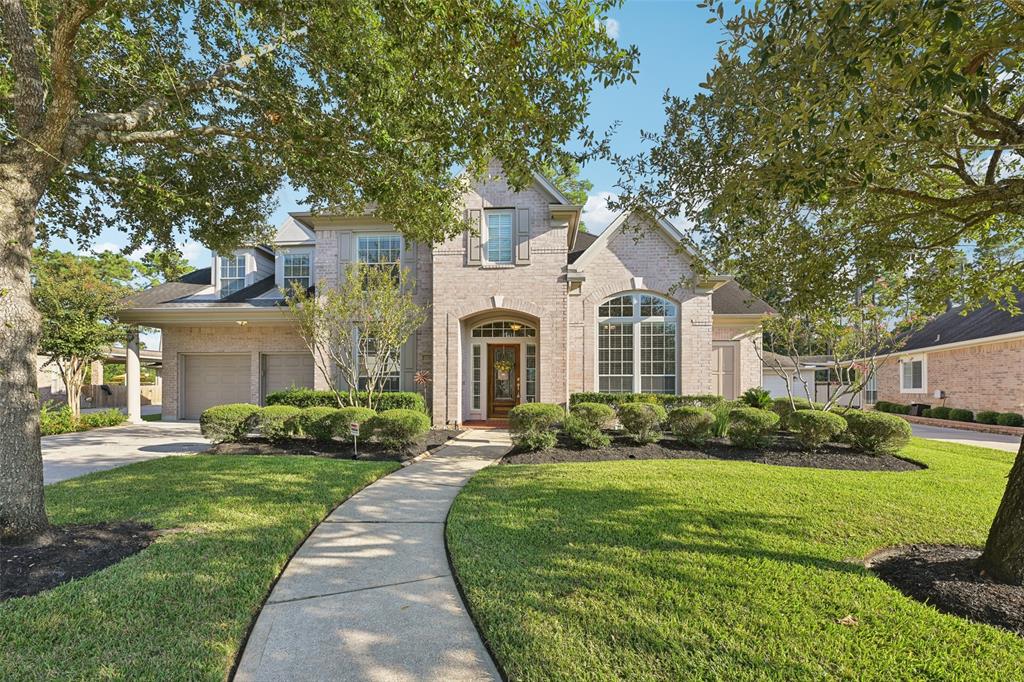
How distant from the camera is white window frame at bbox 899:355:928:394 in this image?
20156mm

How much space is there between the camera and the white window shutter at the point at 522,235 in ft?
41.3

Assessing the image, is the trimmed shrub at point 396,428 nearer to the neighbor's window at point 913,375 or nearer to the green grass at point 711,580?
the green grass at point 711,580

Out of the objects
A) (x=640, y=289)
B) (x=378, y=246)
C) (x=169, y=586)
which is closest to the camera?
(x=169, y=586)

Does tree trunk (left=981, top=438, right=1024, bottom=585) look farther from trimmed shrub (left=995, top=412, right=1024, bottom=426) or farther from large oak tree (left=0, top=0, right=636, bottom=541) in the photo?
trimmed shrub (left=995, top=412, right=1024, bottom=426)

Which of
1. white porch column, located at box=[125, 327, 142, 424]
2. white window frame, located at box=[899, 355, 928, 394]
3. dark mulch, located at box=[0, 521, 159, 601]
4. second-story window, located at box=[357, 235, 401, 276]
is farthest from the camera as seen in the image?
white window frame, located at box=[899, 355, 928, 394]

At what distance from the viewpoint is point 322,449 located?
945 cm

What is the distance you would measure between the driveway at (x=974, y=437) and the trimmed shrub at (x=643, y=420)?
806 centimetres

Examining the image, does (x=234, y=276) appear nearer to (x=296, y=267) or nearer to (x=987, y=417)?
(x=296, y=267)

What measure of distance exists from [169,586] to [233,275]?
14933 millimetres

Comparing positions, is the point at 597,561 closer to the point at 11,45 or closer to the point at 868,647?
the point at 868,647

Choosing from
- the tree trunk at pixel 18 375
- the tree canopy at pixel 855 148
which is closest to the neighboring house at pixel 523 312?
the tree canopy at pixel 855 148

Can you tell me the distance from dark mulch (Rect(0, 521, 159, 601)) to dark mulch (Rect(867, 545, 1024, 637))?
6.54m

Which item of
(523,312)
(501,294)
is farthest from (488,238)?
(523,312)

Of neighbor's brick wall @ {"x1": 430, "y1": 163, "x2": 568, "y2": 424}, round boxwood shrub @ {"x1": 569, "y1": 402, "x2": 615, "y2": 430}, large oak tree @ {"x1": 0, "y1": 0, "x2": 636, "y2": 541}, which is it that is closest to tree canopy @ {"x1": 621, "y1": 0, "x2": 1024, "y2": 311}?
large oak tree @ {"x1": 0, "y1": 0, "x2": 636, "y2": 541}
